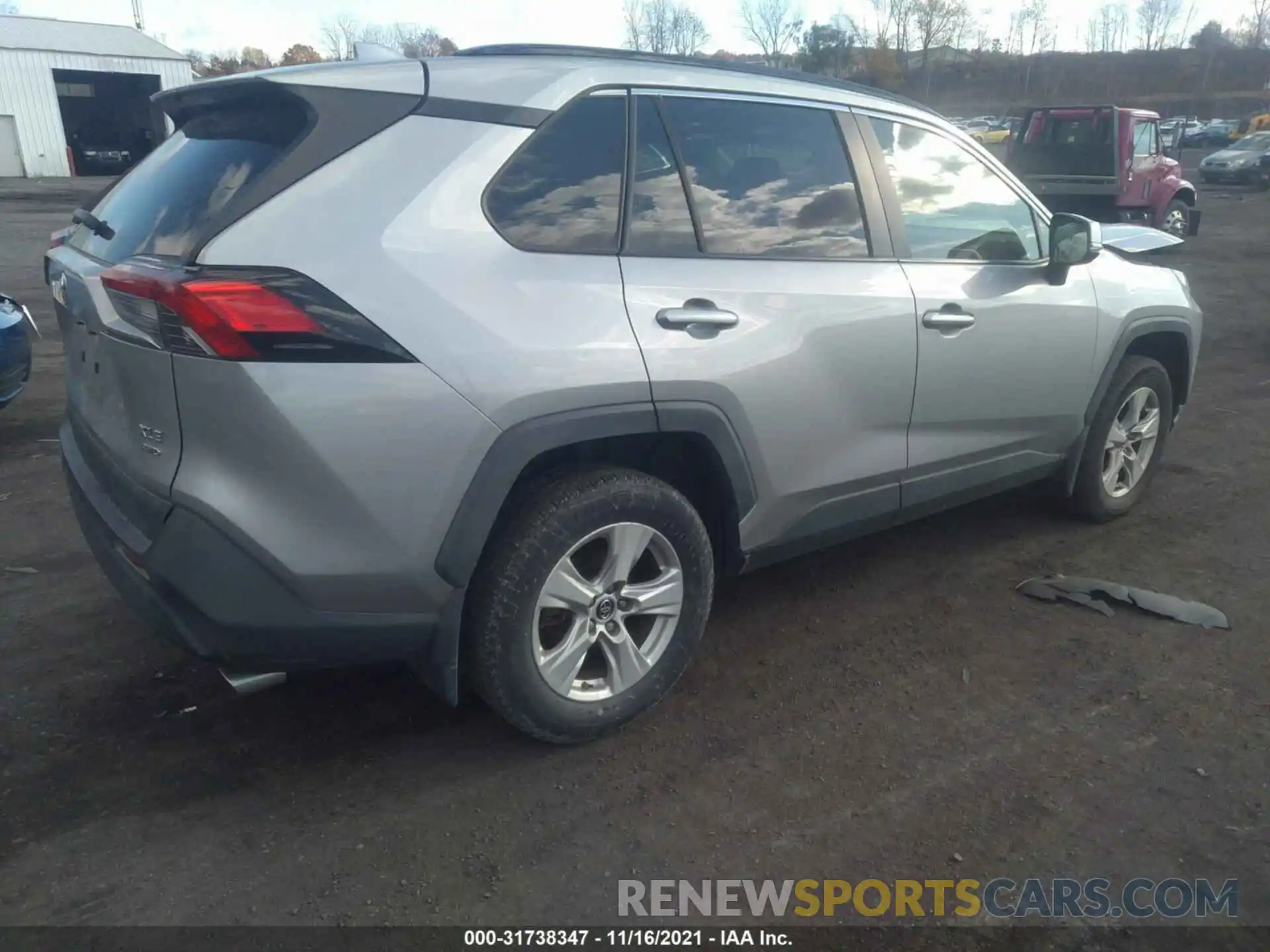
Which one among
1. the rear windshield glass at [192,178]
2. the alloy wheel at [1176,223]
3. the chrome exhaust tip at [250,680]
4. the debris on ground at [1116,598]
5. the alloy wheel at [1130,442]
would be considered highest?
the rear windshield glass at [192,178]

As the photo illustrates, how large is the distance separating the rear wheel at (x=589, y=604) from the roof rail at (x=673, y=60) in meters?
1.25

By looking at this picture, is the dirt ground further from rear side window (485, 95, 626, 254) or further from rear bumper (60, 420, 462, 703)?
rear side window (485, 95, 626, 254)

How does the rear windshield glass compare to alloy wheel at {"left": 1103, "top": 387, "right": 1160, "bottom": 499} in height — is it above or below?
above

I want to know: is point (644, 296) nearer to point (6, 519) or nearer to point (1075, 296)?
point (1075, 296)

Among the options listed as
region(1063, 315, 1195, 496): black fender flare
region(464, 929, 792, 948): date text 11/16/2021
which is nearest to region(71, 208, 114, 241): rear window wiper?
region(464, 929, 792, 948): date text 11/16/2021

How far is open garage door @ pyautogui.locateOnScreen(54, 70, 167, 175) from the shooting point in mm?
40719

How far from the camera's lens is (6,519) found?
4.64 meters

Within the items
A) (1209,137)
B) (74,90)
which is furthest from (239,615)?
(1209,137)

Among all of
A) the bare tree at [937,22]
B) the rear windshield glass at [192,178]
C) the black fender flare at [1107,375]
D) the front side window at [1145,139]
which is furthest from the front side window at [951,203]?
the bare tree at [937,22]

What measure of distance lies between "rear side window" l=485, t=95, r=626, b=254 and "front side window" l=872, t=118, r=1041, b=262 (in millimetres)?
1211

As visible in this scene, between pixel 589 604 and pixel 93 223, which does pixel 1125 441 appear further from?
pixel 93 223

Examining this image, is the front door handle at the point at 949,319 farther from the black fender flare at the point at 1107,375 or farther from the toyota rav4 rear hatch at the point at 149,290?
the toyota rav4 rear hatch at the point at 149,290

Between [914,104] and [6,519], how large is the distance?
4.40 metres

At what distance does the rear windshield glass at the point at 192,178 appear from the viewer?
2434 millimetres
